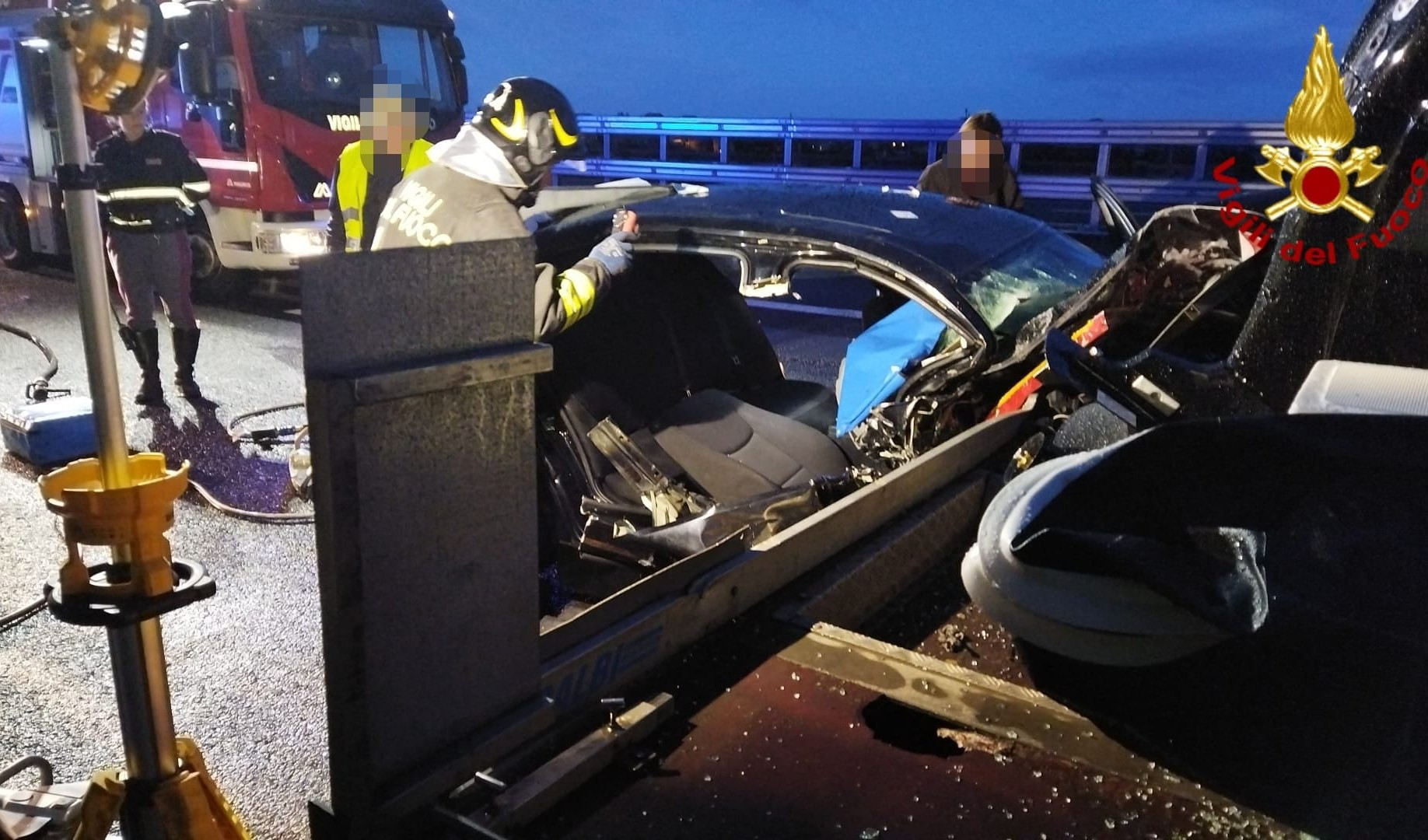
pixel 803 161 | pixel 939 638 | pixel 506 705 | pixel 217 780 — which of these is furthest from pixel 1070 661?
pixel 803 161

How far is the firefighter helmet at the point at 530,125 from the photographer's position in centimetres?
337

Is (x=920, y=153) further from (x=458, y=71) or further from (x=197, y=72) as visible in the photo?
(x=197, y=72)

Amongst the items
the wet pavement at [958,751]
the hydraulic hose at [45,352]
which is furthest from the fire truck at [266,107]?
the wet pavement at [958,751]

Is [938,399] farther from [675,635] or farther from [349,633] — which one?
[349,633]

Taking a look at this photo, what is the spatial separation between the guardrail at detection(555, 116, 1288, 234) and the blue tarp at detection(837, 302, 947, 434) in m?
4.03

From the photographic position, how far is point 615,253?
3707 millimetres

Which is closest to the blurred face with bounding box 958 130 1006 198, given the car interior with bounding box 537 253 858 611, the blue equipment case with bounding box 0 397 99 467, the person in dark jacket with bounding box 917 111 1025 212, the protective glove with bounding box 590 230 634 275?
the person in dark jacket with bounding box 917 111 1025 212

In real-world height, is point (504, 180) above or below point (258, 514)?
above

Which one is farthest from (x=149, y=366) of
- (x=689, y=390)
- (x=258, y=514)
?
(x=689, y=390)

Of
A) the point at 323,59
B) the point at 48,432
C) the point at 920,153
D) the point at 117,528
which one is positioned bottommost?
the point at 48,432

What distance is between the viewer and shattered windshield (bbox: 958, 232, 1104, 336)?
3334 mm

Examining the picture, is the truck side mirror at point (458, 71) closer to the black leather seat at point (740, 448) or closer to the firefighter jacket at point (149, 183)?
the firefighter jacket at point (149, 183)

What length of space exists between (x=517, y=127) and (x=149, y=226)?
3870mm

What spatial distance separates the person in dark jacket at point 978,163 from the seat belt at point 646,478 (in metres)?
2.67
